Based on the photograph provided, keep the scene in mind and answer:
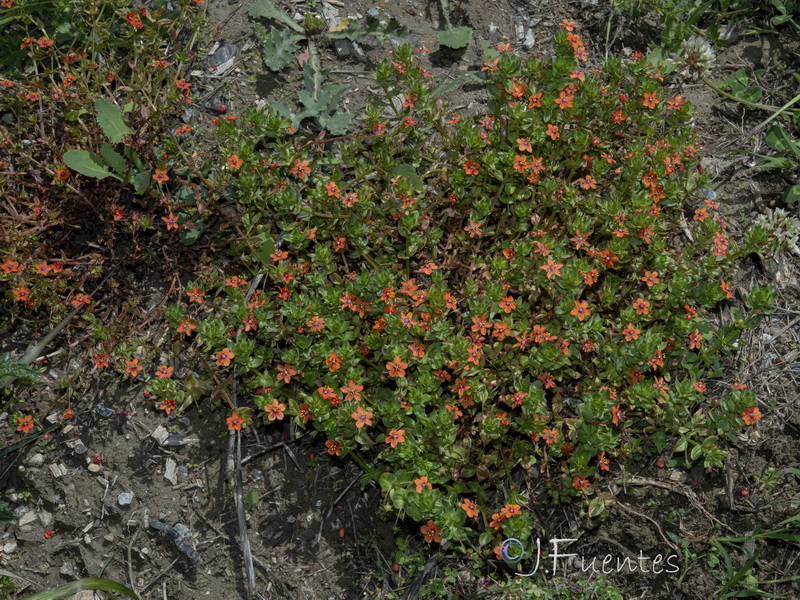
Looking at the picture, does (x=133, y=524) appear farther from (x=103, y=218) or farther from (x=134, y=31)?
(x=134, y=31)

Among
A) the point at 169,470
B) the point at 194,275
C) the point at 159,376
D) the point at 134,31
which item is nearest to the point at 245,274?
the point at 194,275

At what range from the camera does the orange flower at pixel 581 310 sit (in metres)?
3.90

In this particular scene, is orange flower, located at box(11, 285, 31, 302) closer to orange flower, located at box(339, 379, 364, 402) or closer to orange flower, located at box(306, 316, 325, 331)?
orange flower, located at box(306, 316, 325, 331)

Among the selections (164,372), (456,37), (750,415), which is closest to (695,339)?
(750,415)

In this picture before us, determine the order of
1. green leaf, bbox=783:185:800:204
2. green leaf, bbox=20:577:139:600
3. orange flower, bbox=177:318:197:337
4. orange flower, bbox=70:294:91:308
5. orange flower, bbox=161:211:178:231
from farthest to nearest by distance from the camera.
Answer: green leaf, bbox=783:185:800:204, orange flower, bbox=161:211:178:231, orange flower, bbox=70:294:91:308, orange flower, bbox=177:318:197:337, green leaf, bbox=20:577:139:600

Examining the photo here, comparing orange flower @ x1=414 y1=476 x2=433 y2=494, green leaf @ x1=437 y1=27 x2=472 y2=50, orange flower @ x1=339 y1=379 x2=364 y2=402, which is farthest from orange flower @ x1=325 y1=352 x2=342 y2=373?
green leaf @ x1=437 y1=27 x2=472 y2=50

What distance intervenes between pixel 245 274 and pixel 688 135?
313cm

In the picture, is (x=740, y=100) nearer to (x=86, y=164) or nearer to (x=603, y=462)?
(x=603, y=462)

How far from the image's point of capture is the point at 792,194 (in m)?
4.67

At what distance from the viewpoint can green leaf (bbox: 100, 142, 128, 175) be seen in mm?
4324

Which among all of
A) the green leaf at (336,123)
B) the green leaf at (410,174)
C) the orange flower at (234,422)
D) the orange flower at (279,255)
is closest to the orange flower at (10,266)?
the orange flower at (279,255)

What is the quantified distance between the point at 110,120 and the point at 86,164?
1.06 feet

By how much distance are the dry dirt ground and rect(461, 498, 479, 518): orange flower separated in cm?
38

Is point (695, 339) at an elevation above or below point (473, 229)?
below
